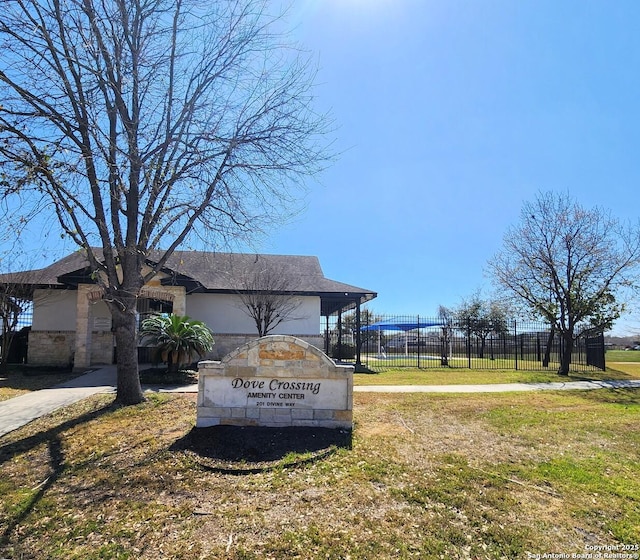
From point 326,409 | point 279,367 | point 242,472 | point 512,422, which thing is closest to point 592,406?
point 512,422

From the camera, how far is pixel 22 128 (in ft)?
22.0

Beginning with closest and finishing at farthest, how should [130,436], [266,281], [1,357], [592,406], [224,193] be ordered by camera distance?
[130,436] < [224,193] < [592,406] < [1,357] < [266,281]

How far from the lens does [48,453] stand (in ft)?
18.2

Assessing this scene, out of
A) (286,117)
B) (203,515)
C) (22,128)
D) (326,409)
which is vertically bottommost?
(203,515)

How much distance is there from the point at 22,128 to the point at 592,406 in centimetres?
1227

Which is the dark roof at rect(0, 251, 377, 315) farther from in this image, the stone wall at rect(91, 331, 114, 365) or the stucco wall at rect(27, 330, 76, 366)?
the stone wall at rect(91, 331, 114, 365)

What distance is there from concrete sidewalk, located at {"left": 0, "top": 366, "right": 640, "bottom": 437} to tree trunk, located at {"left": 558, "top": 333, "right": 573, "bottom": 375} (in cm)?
233

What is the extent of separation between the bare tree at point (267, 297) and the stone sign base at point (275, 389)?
9.59 m

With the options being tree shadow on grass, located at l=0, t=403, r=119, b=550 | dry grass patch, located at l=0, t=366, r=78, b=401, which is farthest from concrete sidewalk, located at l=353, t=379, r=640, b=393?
dry grass patch, located at l=0, t=366, r=78, b=401

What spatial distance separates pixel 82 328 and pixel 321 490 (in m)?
12.7

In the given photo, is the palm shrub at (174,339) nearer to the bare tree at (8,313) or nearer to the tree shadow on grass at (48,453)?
the tree shadow on grass at (48,453)

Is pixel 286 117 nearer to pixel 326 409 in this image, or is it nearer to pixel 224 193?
pixel 224 193

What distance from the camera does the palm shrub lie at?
1138 centimetres

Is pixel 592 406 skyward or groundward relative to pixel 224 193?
groundward
